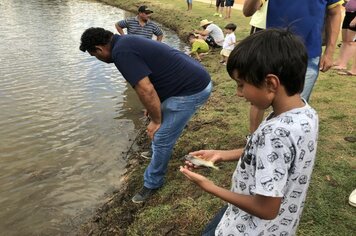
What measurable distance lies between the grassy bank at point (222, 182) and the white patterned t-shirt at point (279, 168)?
1.63 metres

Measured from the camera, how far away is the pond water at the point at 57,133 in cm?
487

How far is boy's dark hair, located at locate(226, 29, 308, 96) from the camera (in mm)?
1561

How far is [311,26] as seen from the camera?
11.1ft

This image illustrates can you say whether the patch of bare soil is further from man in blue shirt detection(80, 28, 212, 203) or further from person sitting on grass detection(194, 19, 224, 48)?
person sitting on grass detection(194, 19, 224, 48)

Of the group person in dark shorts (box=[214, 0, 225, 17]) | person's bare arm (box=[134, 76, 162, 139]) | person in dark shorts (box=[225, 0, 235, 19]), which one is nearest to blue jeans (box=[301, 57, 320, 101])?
person's bare arm (box=[134, 76, 162, 139])

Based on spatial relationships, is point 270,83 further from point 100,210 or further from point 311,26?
point 100,210

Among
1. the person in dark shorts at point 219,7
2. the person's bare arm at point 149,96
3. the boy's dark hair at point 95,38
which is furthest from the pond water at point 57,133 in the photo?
the person in dark shorts at point 219,7

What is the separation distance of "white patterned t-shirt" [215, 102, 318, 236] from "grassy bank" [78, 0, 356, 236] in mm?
1630

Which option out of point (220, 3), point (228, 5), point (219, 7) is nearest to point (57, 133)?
point (228, 5)

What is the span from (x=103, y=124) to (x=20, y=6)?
1866 centimetres

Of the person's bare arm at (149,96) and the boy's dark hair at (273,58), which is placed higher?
the boy's dark hair at (273,58)

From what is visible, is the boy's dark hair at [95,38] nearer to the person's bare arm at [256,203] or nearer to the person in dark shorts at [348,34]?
the person's bare arm at [256,203]

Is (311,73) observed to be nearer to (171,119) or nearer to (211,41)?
(171,119)

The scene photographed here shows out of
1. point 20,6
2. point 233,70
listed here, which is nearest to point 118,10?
point 20,6
